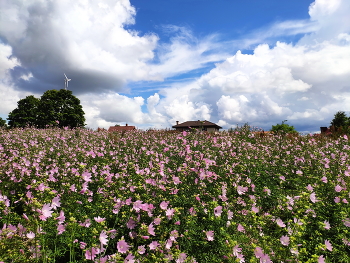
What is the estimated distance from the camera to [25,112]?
42.7 m

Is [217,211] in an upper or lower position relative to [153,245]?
upper

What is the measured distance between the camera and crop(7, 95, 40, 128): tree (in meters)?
42.1

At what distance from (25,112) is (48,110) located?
4518mm

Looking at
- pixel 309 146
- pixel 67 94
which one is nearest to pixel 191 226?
pixel 309 146

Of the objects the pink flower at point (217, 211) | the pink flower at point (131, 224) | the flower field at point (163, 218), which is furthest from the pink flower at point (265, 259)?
the pink flower at point (131, 224)

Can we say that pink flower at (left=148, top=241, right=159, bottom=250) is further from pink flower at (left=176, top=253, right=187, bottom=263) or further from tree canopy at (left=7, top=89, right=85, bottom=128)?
tree canopy at (left=7, top=89, right=85, bottom=128)

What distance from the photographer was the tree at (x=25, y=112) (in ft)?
138

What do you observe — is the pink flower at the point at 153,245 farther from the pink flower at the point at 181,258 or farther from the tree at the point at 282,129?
the tree at the point at 282,129

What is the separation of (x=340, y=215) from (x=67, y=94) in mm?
46430

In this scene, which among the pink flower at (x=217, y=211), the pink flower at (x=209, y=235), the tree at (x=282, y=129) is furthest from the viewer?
the tree at (x=282, y=129)

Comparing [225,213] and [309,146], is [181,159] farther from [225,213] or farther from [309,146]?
[309,146]

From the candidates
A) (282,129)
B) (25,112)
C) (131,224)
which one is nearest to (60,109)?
(25,112)

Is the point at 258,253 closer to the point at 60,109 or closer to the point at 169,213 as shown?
the point at 169,213

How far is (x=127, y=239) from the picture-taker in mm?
3268
